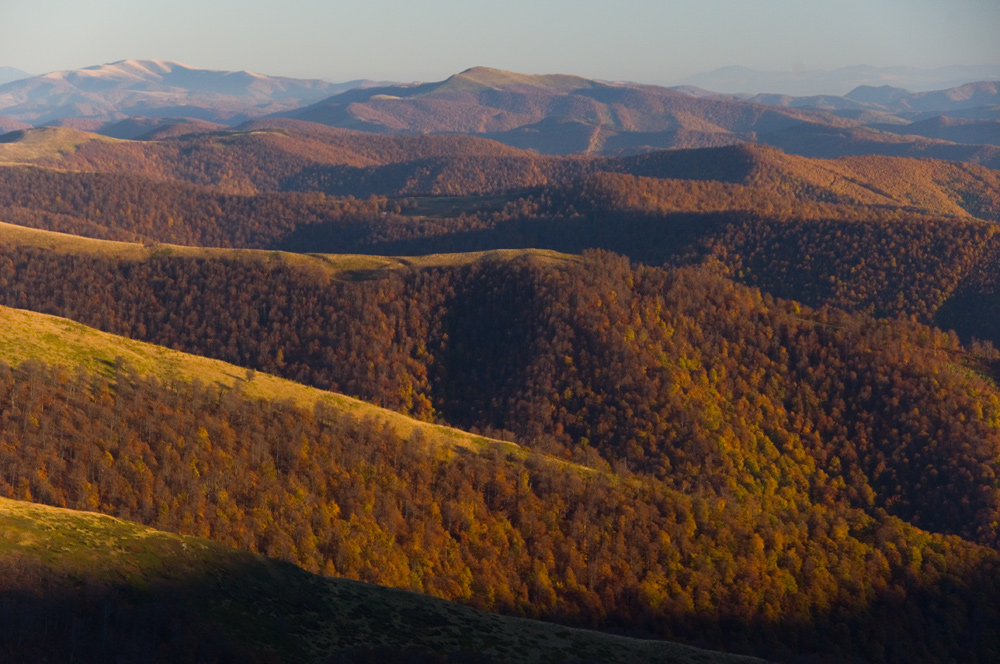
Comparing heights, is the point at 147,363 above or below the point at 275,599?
above

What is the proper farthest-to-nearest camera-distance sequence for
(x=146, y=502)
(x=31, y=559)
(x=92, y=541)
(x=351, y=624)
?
(x=146, y=502) → (x=351, y=624) → (x=92, y=541) → (x=31, y=559)

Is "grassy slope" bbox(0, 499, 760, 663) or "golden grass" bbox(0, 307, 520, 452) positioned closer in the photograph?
"grassy slope" bbox(0, 499, 760, 663)

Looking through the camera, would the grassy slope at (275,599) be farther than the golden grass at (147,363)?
No

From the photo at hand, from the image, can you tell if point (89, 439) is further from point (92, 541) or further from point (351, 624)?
point (351, 624)

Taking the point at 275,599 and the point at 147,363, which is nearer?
the point at 275,599

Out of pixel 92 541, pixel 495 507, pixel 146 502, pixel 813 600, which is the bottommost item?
pixel 813 600

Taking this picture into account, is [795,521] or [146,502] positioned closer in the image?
[146,502]

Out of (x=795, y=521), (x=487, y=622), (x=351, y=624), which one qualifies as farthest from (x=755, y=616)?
(x=351, y=624)

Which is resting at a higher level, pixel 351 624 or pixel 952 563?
pixel 351 624
